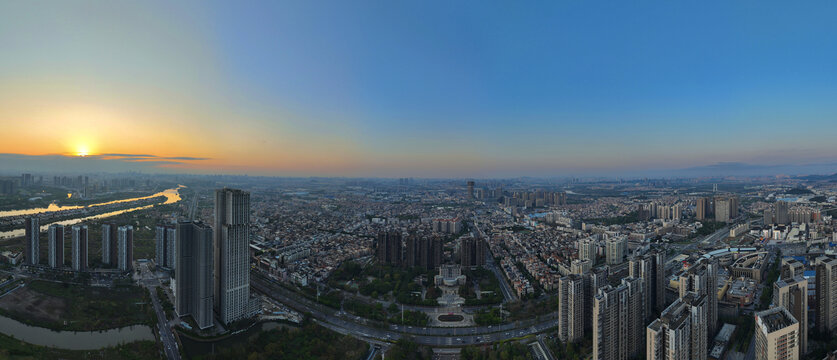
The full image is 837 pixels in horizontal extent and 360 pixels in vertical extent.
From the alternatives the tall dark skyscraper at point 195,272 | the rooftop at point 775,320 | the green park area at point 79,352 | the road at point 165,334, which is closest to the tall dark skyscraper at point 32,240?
the road at point 165,334

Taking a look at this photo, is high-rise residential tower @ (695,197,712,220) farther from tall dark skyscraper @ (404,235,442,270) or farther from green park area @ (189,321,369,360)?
green park area @ (189,321,369,360)

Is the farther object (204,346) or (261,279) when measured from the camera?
(261,279)

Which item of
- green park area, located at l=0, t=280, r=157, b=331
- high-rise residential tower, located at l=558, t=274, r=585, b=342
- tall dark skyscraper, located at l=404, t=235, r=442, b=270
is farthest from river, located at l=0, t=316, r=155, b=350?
high-rise residential tower, located at l=558, t=274, r=585, b=342

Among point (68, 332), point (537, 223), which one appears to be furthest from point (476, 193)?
point (68, 332)

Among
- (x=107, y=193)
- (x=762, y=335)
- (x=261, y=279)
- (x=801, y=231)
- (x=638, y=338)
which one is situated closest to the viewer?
(x=762, y=335)

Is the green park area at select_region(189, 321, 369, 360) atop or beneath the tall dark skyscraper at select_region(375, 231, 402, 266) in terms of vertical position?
beneath

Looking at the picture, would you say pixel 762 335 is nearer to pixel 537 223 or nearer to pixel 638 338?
pixel 638 338

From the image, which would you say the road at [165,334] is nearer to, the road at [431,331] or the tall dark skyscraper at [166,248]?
the road at [431,331]

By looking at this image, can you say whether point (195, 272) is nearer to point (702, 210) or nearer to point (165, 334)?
point (165, 334)
